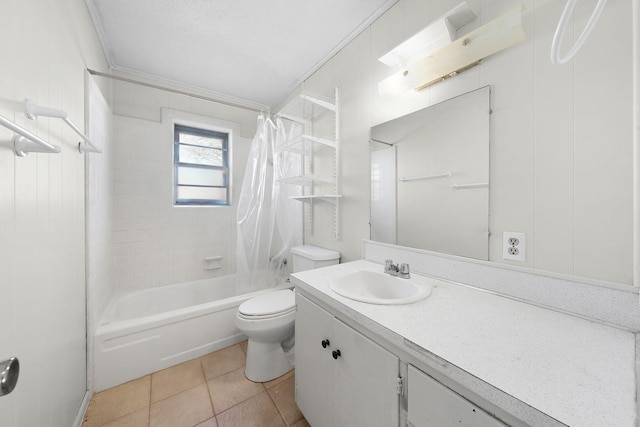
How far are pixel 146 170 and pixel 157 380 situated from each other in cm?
181

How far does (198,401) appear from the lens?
4.55 feet

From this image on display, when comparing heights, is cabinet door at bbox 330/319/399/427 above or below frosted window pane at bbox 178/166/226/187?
below

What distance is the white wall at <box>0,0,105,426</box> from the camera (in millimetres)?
720

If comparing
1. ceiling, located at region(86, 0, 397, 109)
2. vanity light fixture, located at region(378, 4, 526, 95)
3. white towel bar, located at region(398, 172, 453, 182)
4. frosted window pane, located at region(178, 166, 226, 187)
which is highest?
ceiling, located at region(86, 0, 397, 109)

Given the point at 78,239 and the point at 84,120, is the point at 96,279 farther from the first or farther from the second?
the point at 84,120

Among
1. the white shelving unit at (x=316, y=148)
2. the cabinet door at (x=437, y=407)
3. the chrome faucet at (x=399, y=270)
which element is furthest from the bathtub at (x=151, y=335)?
the cabinet door at (x=437, y=407)

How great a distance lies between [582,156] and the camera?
0.81 metres

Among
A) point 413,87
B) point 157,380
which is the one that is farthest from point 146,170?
point 413,87

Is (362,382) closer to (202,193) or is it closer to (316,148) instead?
(316,148)

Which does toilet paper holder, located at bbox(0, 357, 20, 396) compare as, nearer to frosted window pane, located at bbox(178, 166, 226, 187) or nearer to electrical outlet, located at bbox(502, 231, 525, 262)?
electrical outlet, located at bbox(502, 231, 525, 262)

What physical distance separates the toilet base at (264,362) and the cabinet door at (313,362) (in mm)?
408

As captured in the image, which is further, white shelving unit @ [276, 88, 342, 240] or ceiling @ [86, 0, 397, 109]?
white shelving unit @ [276, 88, 342, 240]

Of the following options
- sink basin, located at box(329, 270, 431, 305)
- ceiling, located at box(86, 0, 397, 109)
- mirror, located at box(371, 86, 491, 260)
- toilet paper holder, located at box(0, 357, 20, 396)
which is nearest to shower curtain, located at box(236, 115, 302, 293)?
ceiling, located at box(86, 0, 397, 109)

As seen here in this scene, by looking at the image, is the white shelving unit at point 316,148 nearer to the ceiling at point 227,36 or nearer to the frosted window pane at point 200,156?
the ceiling at point 227,36
